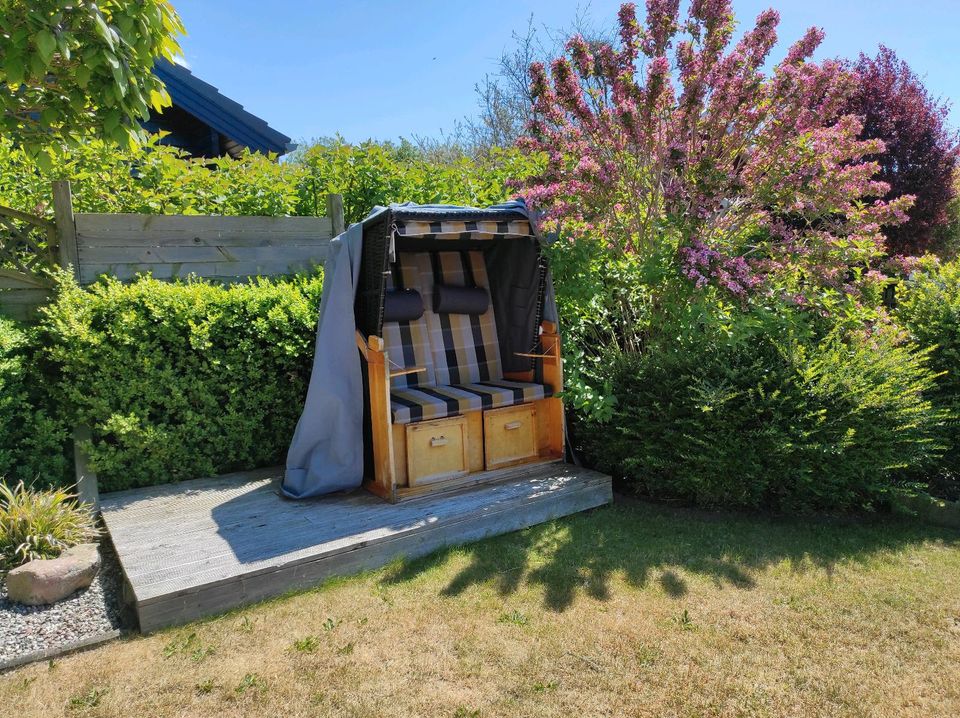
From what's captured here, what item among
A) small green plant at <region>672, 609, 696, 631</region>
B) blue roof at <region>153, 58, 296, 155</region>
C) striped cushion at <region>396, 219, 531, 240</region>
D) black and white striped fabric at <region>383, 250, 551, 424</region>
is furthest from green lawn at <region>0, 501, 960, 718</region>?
blue roof at <region>153, 58, 296, 155</region>

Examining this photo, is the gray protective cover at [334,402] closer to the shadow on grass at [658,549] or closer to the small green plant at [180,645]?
the shadow on grass at [658,549]

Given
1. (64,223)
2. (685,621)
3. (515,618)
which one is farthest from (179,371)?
(685,621)

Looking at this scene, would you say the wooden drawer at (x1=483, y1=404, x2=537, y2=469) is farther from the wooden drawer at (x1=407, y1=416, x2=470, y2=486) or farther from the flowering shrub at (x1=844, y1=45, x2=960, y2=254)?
the flowering shrub at (x1=844, y1=45, x2=960, y2=254)

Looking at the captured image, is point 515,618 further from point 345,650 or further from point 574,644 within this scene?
point 345,650

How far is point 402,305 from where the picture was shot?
Answer: 179 inches

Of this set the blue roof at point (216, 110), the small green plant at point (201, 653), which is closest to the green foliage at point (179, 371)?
the small green plant at point (201, 653)

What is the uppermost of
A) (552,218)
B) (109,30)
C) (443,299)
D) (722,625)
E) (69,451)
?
(109,30)

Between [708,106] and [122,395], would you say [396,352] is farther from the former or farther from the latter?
[708,106]

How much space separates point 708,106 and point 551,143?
3.57 feet

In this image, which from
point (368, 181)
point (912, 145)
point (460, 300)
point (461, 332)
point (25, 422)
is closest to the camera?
point (25, 422)

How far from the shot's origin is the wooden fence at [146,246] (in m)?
4.14

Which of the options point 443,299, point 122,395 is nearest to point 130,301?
point 122,395

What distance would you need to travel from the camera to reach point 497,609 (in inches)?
116

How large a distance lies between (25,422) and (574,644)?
3.35m
